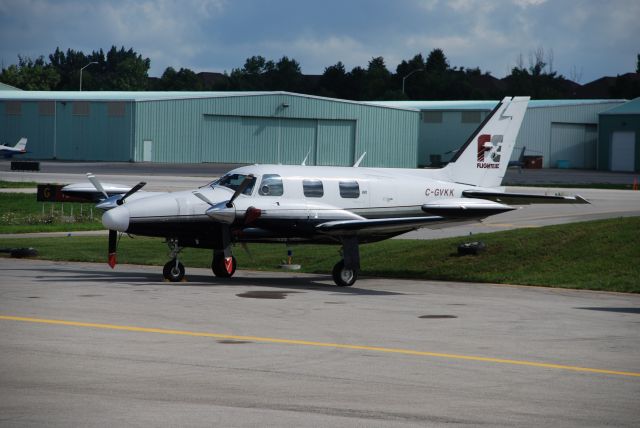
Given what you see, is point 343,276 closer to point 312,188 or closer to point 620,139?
point 312,188

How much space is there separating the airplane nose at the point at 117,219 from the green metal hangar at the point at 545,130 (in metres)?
82.5

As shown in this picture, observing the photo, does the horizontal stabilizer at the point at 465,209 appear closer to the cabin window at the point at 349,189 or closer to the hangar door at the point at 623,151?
the cabin window at the point at 349,189

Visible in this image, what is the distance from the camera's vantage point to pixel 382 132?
96.3 meters

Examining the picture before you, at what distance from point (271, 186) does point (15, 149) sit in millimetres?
71643

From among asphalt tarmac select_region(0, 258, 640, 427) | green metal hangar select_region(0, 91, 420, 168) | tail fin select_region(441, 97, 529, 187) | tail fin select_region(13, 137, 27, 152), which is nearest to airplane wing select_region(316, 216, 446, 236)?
asphalt tarmac select_region(0, 258, 640, 427)

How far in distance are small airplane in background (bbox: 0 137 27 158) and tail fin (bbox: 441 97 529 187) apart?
6982 centimetres

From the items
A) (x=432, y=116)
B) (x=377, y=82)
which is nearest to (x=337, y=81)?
(x=377, y=82)

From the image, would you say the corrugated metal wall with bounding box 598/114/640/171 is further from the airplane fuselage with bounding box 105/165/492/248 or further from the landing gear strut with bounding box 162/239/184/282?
the landing gear strut with bounding box 162/239/184/282

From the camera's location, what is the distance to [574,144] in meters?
107

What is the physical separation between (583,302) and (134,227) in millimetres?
9766

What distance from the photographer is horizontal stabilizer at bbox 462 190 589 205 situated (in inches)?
939

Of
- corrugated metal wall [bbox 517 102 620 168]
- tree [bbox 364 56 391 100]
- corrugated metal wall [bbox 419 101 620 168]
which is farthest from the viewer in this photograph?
tree [bbox 364 56 391 100]

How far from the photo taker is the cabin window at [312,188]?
→ 949 inches

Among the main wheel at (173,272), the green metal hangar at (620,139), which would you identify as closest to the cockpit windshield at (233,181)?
the main wheel at (173,272)
